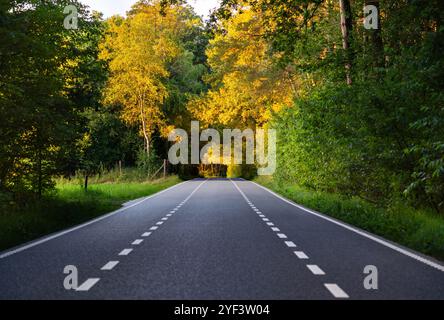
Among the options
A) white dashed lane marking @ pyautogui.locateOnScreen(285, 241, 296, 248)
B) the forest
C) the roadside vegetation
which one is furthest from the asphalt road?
the forest

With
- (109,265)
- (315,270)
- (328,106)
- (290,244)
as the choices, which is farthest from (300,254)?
(328,106)

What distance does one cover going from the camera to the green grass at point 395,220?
1182 cm

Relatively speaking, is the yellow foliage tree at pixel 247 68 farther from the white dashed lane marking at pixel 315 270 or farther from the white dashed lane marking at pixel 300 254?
the white dashed lane marking at pixel 315 270

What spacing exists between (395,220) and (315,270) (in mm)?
6593

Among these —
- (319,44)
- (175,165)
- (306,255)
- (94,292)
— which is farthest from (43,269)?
(175,165)

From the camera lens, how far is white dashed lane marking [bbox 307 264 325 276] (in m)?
8.88

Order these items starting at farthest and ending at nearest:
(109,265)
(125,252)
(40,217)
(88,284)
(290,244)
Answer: (40,217)
(290,244)
(125,252)
(109,265)
(88,284)

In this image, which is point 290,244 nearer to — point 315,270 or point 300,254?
point 300,254

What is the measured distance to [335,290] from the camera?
24.8 ft

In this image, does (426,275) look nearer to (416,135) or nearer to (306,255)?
(306,255)

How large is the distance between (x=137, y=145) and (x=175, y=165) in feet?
46.4

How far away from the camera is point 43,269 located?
9.30 metres

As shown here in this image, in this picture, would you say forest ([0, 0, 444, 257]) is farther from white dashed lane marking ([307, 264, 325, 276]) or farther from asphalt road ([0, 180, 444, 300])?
white dashed lane marking ([307, 264, 325, 276])
